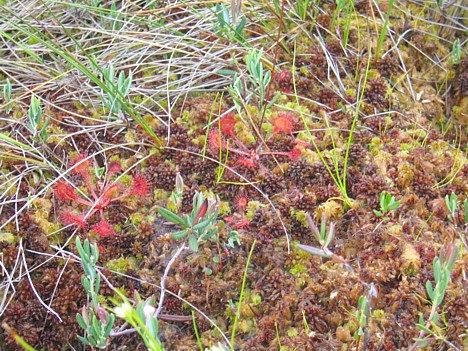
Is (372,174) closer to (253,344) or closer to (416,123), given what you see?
(416,123)

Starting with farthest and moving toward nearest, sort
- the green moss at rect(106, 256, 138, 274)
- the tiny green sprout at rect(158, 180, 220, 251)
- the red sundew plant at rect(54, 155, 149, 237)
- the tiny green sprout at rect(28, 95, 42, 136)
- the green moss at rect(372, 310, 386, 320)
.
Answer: the tiny green sprout at rect(28, 95, 42, 136) → the red sundew plant at rect(54, 155, 149, 237) → the green moss at rect(106, 256, 138, 274) → the green moss at rect(372, 310, 386, 320) → the tiny green sprout at rect(158, 180, 220, 251)

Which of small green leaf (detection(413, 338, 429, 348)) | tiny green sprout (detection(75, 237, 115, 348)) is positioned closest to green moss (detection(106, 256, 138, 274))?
tiny green sprout (detection(75, 237, 115, 348))

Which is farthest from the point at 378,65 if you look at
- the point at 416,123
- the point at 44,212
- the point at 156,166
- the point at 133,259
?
the point at 44,212

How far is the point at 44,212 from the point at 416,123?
2131 mm

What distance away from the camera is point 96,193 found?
2.79 meters

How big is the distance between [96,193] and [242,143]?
0.83m

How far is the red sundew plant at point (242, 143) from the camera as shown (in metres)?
2.85

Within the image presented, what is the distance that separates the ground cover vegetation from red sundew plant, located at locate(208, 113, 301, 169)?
0.01m

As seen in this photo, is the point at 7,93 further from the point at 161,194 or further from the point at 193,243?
the point at 193,243

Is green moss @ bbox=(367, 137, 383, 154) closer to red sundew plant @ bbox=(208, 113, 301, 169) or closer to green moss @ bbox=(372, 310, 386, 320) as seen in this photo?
red sundew plant @ bbox=(208, 113, 301, 169)

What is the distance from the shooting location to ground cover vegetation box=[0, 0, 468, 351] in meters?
2.31

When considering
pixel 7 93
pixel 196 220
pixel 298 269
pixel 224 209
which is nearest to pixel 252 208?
pixel 224 209

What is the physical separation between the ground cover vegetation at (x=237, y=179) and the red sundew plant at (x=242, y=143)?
12 millimetres

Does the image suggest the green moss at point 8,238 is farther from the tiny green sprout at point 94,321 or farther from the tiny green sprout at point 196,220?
the tiny green sprout at point 196,220
